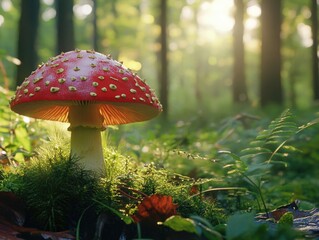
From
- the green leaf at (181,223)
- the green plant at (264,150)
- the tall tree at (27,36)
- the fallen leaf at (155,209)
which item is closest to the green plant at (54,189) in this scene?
the fallen leaf at (155,209)

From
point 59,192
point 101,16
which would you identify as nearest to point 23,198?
point 59,192

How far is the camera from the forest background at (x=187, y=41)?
9.10 m

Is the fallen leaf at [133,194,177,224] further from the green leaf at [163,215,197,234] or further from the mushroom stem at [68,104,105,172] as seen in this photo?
the mushroom stem at [68,104,105,172]

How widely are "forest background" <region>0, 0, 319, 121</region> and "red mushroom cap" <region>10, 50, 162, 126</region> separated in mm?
1255

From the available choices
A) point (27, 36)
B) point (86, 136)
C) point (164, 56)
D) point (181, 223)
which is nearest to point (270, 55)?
point (164, 56)

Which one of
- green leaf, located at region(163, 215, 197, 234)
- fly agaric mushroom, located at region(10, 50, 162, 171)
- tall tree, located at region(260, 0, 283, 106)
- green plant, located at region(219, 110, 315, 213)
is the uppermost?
tall tree, located at region(260, 0, 283, 106)

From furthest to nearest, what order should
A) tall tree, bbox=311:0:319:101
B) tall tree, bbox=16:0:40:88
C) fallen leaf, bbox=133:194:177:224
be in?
tall tree, bbox=311:0:319:101 → tall tree, bbox=16:0:40:88 → fallen leaf, bbox=133:194:177:224

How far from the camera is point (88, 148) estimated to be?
2166 millimetres

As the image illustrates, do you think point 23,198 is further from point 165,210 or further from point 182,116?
point 182,116

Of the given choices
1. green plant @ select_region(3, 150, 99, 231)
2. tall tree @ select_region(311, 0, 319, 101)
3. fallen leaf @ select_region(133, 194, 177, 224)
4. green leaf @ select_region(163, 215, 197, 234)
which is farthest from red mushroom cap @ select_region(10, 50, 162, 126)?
tall tree @ select_region(311, 0, 319, 101)

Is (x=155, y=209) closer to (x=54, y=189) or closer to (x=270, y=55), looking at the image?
(x=54, y=189)

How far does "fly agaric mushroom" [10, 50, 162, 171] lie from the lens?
1882mm

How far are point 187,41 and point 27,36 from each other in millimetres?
29719

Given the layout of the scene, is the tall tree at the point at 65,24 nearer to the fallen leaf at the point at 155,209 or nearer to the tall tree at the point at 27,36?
the tall tree at the point at 27,36
